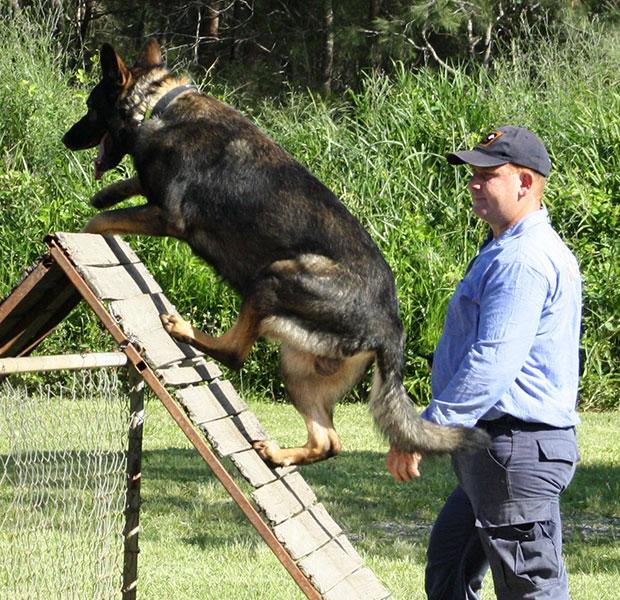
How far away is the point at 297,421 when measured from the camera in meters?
9.78

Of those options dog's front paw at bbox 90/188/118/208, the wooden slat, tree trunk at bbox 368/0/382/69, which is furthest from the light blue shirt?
tree trunk at bbox 368/0/382/69

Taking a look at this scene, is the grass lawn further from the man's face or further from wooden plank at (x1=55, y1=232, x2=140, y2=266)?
wooden plank at (x1=55, y1=232, x2=140, y2=266)

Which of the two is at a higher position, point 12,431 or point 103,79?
point 103,79

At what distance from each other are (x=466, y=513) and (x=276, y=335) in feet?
3.33

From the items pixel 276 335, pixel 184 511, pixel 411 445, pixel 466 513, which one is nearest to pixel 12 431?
pixel 276 335

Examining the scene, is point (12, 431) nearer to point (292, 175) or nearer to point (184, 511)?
point (292, 175)

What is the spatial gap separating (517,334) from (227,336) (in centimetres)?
130

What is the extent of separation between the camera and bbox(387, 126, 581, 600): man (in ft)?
11.6

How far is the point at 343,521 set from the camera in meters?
6.65

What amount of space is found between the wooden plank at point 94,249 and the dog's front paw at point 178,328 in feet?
1.02

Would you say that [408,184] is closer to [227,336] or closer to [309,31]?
[227,336]

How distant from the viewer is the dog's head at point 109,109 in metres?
4.76

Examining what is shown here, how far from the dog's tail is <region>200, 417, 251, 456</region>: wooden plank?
0.53 metres

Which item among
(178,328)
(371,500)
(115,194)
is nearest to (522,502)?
(178,328)
